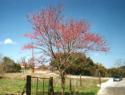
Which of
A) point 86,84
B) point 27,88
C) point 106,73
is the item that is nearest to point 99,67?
point 106,73

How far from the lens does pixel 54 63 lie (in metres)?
22.4

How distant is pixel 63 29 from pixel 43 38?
5.39 feet

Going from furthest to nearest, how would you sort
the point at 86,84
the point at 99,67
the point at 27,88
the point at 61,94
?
the point at 99,67
the point at 86,84
the point at 61,94
the point at 27,88

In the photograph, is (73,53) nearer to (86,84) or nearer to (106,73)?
(86,84)

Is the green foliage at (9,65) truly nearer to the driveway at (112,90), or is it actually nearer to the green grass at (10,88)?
the green grass at (10,88)

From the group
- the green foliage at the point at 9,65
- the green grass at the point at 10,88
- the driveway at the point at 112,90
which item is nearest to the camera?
the green grass at the point at 10,88

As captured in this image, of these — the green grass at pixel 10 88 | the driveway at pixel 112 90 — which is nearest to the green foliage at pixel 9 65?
the green grass at pixel 10 88

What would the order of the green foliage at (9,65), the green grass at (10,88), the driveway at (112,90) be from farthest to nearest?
1. the green foliage at (9,65)
2. the driveway at (112,90)
3. the green grass at (10,88)

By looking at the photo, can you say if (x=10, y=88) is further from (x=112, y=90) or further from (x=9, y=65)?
(x=9, y=65)

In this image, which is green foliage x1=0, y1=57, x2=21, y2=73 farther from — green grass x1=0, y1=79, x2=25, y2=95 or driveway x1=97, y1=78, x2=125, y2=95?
driveway x1=97, y1=78, x2=125, y2=95

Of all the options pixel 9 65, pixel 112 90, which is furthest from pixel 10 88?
pixel 9 65

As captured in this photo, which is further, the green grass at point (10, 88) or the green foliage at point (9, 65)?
the green foliage at point (9, 65)

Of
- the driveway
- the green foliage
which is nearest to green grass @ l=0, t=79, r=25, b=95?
the driveway

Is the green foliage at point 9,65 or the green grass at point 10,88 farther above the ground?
the green foliage at point 9,65
